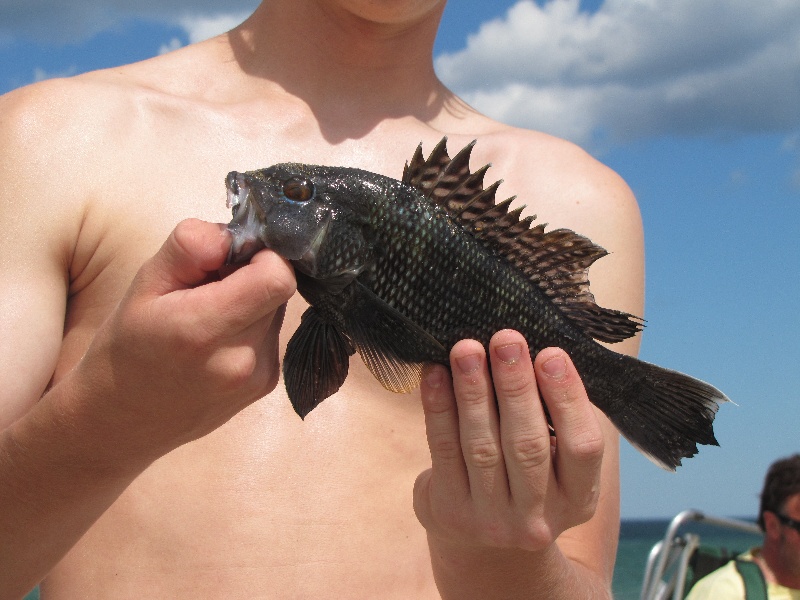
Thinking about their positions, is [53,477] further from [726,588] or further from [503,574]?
[726,588]

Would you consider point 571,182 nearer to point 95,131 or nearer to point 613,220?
point 613,220

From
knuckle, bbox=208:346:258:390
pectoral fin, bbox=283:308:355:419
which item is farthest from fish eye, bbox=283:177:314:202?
knuckle, bbox=208:346:258:390

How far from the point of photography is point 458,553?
3.07 metres

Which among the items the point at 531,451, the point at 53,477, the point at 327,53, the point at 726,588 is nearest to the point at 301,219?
the point at 531,451

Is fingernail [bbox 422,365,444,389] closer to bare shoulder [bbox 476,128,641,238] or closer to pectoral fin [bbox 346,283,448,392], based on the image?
pectoral fin [bbox 346,283,448,392]

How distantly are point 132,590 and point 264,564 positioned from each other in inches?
19.6

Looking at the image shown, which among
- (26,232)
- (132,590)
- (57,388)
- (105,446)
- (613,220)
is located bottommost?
(132,590)

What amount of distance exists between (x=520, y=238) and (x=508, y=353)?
1.32 feet

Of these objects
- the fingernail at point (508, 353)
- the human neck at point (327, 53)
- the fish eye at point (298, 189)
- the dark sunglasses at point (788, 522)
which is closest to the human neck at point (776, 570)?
the dark sunglasses at point (788, 522)

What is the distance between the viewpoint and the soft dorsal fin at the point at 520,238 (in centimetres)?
260

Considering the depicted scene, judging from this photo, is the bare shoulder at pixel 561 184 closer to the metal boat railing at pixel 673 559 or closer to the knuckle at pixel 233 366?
the knuckle at pixel 233 366

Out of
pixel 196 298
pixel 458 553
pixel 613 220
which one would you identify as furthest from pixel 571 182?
pixel 196 298

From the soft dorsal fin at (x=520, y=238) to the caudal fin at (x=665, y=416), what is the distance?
186mm

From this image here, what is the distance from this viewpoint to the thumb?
2.24 m
